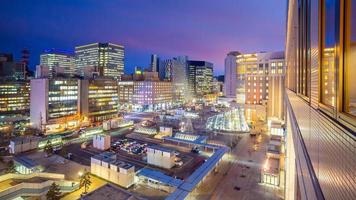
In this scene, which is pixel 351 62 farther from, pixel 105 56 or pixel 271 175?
pixel 105 56

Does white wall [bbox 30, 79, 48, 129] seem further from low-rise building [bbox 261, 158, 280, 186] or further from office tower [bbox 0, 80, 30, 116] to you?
low-rise building [bbox 261, 158, 280, 186]

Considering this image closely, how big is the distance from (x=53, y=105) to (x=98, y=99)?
9.13m

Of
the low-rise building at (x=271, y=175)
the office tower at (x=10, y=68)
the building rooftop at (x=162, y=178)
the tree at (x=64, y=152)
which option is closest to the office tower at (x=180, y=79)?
the office tower at (x=10, y=68)

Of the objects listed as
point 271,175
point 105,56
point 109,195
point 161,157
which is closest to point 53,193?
point 109,195

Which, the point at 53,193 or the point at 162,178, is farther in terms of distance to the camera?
the point at 162,178

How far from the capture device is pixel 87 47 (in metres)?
99.4

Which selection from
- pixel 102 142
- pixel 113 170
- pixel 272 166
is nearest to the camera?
pixel 113 170

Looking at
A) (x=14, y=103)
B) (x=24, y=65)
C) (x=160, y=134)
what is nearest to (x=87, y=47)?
(x=24, y=65)

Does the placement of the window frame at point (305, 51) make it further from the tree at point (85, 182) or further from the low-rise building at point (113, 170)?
the tree at point (85, 182)

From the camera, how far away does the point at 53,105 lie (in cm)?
3534

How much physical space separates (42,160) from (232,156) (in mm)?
18727

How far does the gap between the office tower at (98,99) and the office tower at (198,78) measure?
182ft

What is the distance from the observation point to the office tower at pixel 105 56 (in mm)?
96375

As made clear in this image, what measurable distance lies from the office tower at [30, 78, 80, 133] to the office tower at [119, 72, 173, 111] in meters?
27.8
